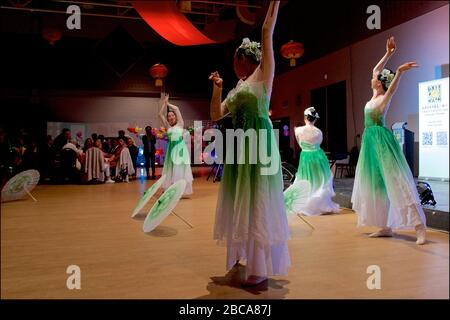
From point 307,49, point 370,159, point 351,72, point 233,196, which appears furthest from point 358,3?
point 233,196

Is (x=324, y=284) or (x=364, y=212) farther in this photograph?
(x=364, y=212)

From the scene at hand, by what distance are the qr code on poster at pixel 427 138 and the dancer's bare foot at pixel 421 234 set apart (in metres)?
3.82

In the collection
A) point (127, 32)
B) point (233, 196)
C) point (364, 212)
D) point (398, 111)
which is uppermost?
point (127, 32)

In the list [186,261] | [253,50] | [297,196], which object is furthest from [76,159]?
[253,50]

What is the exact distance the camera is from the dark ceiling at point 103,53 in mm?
10633

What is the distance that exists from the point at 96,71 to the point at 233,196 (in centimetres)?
1094

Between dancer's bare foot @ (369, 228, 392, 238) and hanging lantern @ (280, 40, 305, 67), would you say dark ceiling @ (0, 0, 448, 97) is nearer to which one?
hanging lantern @ (280, 40, 305, 67)

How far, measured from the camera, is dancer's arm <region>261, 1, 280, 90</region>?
188 cm

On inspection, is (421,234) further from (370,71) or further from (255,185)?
(370,71)

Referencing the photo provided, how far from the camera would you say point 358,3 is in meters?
6.05

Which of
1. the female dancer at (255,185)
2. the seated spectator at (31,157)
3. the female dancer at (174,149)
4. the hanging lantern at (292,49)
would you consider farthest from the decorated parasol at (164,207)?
the seated spectator at (31,157)

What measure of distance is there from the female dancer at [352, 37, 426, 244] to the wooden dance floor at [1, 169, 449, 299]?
17cm

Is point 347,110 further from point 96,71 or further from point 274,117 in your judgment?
point 96,71

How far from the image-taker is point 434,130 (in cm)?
608
